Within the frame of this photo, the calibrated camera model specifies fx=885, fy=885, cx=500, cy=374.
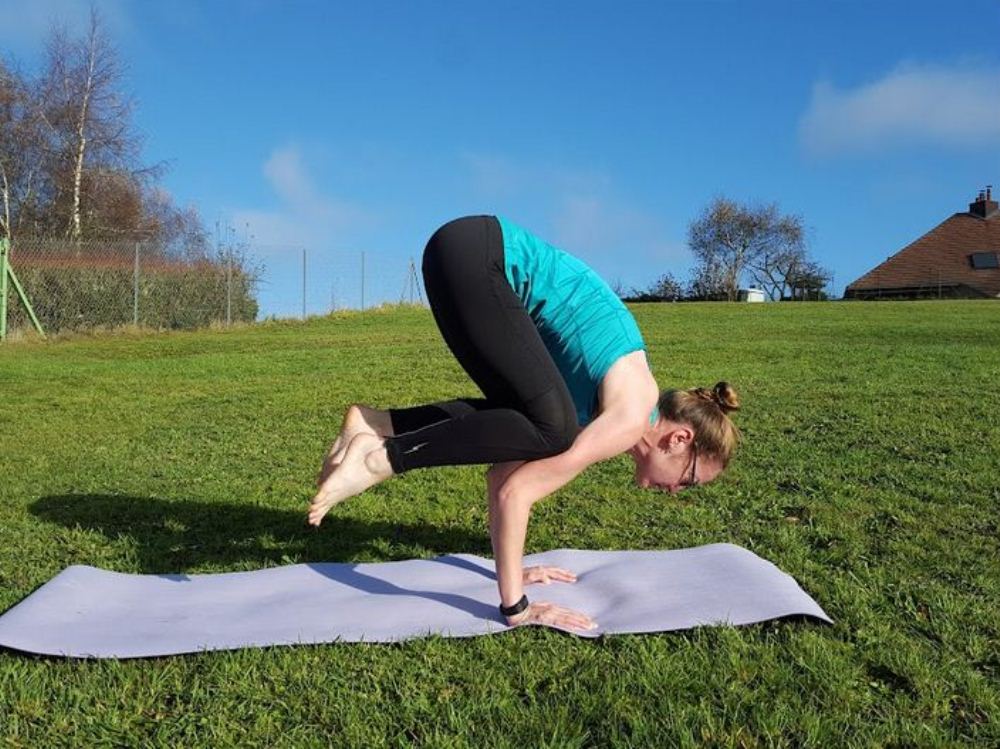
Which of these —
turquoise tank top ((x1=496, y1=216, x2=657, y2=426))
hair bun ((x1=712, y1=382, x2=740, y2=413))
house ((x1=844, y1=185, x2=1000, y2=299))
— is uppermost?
house ((x1=844, y1=185, x2=1000, y2=299))

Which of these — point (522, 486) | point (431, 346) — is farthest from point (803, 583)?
point (431, 346)

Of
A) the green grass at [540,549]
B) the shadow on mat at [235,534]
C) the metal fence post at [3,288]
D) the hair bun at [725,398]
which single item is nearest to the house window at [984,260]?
the green grass at [540,549]

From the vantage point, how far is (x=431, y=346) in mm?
15633

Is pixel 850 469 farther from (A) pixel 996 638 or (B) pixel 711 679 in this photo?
(B) pixel 711 679

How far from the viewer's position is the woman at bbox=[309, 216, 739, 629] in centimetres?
297

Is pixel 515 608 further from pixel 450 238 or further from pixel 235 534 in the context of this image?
pixel 235 534

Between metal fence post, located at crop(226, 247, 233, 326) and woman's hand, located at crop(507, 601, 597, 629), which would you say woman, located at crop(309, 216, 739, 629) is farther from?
metal fence post, located at crop(226, 247, 233, 326)

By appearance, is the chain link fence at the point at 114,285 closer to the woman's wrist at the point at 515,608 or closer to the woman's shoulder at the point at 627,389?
the woman's wrist at the point at 515,608

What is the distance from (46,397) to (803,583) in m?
9.03

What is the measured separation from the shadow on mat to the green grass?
2cm

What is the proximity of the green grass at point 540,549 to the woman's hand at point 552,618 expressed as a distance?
0.17 ft

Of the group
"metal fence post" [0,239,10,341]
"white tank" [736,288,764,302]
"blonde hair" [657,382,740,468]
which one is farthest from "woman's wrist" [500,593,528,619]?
"white tank" [736,288,764,302]

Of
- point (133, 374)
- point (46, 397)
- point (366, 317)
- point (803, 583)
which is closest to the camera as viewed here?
point (803, 583)

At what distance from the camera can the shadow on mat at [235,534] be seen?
14.1ft
